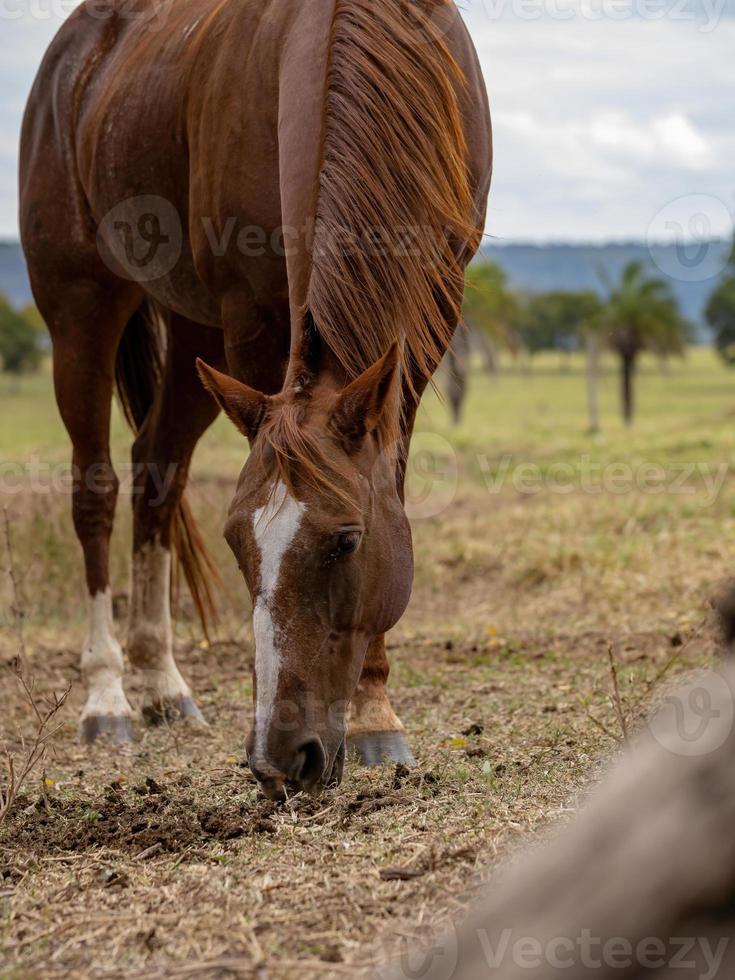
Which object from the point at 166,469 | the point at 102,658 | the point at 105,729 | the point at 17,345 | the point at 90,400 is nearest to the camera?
the point at 105,729

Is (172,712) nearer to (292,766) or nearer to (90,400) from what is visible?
(90,400)

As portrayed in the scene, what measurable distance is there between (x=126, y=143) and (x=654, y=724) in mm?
4049

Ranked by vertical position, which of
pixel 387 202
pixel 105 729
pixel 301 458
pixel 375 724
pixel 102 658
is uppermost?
pixel 387 202

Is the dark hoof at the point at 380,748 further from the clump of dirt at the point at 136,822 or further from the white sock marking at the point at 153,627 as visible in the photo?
the white sock marking at the point at 153,627

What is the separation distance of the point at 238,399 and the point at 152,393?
9.96 ft

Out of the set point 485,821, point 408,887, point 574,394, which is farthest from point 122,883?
point 574,394

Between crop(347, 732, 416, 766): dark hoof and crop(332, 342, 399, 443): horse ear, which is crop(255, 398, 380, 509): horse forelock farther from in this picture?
crop(347, 732, 416, 766): dark hoof

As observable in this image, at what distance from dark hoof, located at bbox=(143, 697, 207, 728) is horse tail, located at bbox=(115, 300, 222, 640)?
2.13ft

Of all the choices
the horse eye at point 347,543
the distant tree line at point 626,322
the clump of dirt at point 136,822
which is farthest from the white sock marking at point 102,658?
the distant tree line at point 626,322

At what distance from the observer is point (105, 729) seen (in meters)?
4.98

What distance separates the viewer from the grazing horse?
9.93 feet

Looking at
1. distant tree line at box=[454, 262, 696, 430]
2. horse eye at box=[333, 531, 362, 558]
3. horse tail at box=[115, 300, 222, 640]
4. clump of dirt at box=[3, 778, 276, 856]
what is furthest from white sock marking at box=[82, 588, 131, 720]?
distant tree line at box=[454, 262, 696, 430]

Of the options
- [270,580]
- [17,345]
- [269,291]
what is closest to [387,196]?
[269,291]

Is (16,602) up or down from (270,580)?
down
